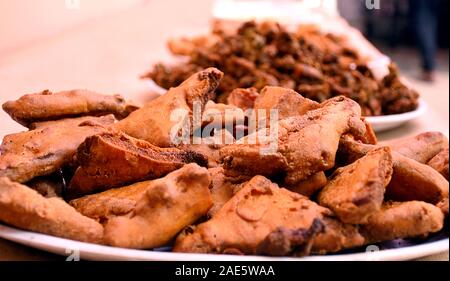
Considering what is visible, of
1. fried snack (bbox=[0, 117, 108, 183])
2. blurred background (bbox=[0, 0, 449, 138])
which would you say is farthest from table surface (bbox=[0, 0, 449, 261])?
fried snack (bbox=[0, 117, 108, 183])

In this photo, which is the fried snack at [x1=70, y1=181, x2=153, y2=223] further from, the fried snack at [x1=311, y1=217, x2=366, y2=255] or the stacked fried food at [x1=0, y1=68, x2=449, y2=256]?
the fried snack at [x1=311, y1=217, x2=366, y2=255]

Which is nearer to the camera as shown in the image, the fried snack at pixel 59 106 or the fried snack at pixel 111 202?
the fried snack at pixel 111 202

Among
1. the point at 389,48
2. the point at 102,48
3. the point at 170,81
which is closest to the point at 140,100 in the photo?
the point at 170,81

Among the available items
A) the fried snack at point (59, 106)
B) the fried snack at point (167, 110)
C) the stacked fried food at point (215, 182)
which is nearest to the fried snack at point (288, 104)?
the stacked fried food at point (215, 182)

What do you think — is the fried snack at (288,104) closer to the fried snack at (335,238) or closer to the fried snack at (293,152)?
the fried snack at (293,152)

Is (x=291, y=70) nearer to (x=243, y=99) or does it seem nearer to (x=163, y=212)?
(x=243, y=99)

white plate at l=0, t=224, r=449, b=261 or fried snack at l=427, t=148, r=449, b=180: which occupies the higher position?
white plate at l=0, t=224, r=449, b=261
